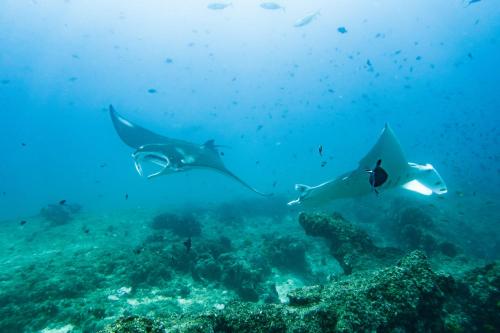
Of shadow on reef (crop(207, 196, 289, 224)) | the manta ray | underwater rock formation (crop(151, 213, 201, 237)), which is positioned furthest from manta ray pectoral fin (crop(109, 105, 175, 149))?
the manta ray

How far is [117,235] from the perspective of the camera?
13.6 meters

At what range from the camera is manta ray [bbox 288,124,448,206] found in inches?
219

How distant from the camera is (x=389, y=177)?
5605mm

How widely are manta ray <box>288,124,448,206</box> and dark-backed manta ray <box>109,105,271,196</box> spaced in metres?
3.10

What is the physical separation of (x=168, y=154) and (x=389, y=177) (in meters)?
7.19

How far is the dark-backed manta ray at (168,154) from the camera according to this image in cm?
964

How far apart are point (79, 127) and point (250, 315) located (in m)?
227

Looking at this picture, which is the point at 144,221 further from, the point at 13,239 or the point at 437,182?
the point at 437,182

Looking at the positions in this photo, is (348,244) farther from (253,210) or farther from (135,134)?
(253,210)

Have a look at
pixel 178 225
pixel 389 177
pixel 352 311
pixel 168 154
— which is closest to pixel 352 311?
pixel 352 311

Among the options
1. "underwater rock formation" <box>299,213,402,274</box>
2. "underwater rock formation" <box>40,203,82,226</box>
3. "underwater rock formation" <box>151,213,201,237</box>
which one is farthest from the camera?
"underwater rock formation" <box>40,203,82,226</box>

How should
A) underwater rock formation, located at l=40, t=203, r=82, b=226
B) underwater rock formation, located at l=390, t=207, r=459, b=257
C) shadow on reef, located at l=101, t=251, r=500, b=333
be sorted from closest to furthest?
shadow on reef, located at l=101, t=251, r=500, b=333 < underwater rock formation, located at l=390, t=207, r=459, b=257 < underwater rock formation, located at l=40, t=203, r=82, b=226

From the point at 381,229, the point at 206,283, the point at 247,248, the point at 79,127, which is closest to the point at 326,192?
the point at 206,283

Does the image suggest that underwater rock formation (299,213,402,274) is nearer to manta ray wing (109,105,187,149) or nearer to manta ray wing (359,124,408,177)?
manta ray wing (359,124,408,177)
